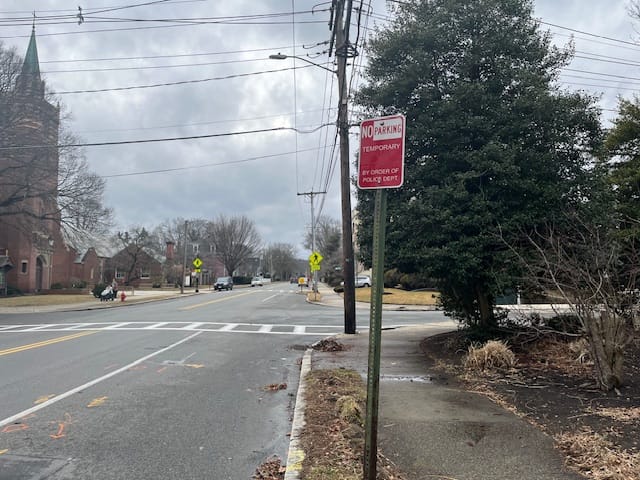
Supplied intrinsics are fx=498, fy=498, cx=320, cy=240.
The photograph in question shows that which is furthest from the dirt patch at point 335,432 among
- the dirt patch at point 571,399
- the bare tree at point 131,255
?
the bare tree at point 131,255

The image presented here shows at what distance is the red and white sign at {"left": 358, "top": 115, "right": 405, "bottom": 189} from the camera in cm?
390

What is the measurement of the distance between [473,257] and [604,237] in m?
2.42

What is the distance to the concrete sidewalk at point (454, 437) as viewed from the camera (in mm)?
4273

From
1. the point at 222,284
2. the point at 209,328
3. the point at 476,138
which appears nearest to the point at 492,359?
the point at 476,138

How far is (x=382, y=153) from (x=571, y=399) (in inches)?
171

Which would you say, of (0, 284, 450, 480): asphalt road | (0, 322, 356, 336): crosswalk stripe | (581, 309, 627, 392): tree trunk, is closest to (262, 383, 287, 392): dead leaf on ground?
(0, 284, 450, 480): asphalt road

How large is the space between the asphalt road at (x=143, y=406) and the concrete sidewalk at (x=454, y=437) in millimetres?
1334

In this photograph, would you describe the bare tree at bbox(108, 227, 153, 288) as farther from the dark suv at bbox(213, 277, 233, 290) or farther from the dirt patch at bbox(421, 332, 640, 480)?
the dirt patch at bbox(421, 332, 640, 480)

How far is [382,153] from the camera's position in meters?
3.99

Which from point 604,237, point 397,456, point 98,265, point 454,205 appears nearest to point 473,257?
point 454,205

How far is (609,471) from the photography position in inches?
158

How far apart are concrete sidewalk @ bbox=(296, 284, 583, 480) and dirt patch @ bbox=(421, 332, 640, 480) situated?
0.70 feet

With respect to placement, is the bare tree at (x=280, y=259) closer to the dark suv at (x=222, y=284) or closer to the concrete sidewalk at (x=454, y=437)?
the dark suv at (x=222, y=284)

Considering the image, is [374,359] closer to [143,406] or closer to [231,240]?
[143,406]
